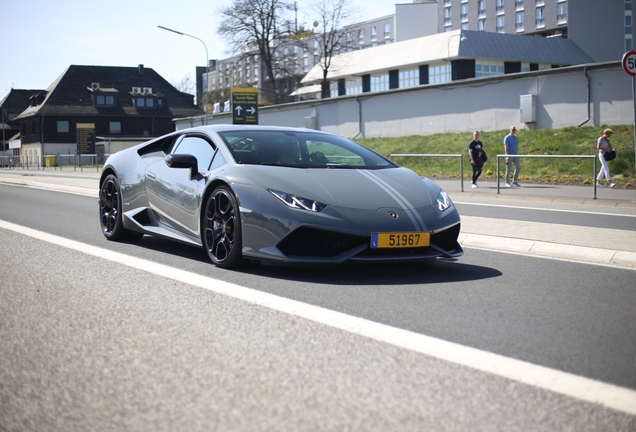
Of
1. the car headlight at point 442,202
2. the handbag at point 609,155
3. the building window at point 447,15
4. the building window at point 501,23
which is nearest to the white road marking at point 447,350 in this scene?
the car headlight at point 442,202

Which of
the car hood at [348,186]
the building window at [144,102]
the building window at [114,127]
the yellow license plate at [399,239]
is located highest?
the building window at [144,102]

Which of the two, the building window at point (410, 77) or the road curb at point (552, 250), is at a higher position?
the building window at point (410, 77)

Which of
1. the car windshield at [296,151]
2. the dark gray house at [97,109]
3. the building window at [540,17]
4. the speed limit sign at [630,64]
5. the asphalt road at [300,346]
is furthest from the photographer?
the building window at [540,17]

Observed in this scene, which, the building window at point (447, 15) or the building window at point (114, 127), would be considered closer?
the building window at point (114, 127)

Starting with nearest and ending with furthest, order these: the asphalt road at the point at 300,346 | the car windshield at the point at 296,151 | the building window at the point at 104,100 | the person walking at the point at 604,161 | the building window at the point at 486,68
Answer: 1. the asphalt road at the point at 300,346
2. the car windshield at the point at 296,151
3. the person walking at the point at 604,161
4. the building window at the point at 486,68
5. the building window at the point at 104,100

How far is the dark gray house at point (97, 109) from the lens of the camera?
90.2m

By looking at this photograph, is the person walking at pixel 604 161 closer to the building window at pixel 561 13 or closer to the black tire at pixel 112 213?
the black tire at pixel 112 213

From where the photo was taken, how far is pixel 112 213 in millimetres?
8867

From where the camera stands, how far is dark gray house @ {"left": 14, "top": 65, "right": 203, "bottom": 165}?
90.2 meters

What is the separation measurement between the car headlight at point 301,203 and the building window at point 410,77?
58828mm

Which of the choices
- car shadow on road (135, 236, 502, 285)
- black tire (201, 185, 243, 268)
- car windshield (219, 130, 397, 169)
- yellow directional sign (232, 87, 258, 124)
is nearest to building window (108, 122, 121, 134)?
yellow directional sign (232, 87, 258, 124)

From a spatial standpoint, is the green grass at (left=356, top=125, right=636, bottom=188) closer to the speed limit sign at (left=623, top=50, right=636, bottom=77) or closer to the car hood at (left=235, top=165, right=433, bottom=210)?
the speed limit sign at (left=623, top=50, right=636, bottom=77)

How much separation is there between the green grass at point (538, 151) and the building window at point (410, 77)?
95.3 feet

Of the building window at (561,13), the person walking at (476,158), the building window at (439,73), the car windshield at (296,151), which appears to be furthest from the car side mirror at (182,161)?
the building window at (561,13)
